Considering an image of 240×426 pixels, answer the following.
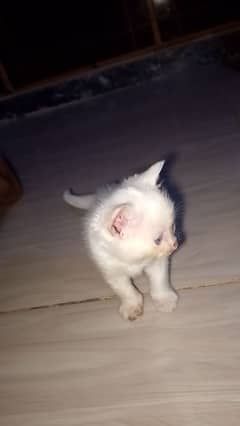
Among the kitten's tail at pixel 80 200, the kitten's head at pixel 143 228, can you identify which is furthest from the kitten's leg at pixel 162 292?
the kitten's tail at pixel 80 200

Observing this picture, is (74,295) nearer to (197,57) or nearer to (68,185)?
(68,185)

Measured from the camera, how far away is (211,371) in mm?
Result: 1099

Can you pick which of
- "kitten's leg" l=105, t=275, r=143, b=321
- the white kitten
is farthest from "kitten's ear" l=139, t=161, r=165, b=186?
"kitten's leg" l=105, t=275, r=143, b=321

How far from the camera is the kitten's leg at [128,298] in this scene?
1288 millimetres

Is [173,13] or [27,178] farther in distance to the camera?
→ [173,13]

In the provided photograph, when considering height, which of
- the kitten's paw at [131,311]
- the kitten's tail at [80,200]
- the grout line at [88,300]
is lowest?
the grout line at [88,300]

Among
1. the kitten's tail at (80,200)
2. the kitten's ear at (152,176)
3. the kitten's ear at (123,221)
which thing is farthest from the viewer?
the kitten's tail at (80,200)

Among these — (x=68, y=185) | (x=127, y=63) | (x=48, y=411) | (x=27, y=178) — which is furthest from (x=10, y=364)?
(x=127, y=63)

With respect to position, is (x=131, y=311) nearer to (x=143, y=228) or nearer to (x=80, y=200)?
(x=143, y=228)

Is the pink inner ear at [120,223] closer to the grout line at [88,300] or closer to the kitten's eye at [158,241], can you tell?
the kitten's eye at [158,241]

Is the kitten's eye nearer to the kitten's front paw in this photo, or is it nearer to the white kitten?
the white kitten

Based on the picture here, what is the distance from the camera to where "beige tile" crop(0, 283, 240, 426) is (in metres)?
1.06

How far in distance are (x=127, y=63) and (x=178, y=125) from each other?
2.95 feet

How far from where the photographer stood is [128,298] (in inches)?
51.3
